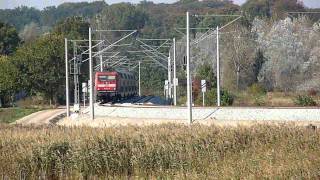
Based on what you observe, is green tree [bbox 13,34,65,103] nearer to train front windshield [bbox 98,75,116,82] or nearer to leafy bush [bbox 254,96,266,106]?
train front windshield [bbox 98,75,116,82]

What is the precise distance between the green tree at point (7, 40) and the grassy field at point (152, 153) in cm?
8138

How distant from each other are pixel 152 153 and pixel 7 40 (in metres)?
85.5

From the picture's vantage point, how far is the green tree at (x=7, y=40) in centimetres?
10062

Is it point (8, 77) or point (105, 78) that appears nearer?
point (105, 78)

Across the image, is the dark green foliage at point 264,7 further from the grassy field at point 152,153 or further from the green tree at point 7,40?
the grassy field at point 152,153

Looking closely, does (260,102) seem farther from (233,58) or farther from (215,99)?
(233,58)

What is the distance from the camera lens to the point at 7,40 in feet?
332

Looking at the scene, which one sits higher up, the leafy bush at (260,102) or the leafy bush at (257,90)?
the leafy bush at (257,90)

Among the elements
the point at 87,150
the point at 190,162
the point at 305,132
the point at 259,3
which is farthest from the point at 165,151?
the point at 259,3

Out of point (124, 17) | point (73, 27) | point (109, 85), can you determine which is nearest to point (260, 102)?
point (109, 85)

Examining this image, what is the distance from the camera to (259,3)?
433 ft

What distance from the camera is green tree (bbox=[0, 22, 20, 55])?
100625mm

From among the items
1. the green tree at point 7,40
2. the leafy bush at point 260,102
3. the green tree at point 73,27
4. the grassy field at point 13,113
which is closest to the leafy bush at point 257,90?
the leafy bush at point 260,102

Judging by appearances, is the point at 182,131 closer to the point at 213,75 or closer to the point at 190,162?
the point at 190,162
